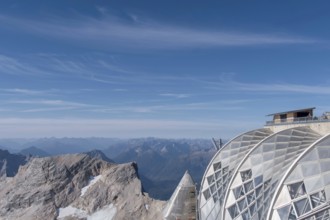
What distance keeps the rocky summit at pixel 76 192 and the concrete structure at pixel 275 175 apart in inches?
1483

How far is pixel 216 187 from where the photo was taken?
45375 millimetres

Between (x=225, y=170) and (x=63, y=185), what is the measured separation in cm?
6909

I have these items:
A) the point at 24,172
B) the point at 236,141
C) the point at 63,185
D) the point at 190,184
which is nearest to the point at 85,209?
the point at 63,185

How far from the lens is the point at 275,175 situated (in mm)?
31984

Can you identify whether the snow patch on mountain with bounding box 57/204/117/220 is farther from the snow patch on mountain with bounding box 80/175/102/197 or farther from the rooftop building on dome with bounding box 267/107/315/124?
the rooftop building on dome with bounding box 267/107/315/124

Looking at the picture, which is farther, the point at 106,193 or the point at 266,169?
the point at 106,193

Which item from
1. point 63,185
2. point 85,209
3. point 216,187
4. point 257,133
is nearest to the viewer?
point 216,187

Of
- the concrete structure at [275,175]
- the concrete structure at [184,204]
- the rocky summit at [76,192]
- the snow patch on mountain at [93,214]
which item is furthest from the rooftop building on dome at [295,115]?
the snow patch on mountain at [93,214]

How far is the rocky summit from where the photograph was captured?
88688mm

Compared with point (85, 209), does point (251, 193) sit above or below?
above

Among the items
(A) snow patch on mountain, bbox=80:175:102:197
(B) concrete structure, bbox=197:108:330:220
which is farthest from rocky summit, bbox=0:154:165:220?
(B) concrete structure, bbox=197:108:330:220

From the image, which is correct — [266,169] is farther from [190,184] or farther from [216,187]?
[190,184]

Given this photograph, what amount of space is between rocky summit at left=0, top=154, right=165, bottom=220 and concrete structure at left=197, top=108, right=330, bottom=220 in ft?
124

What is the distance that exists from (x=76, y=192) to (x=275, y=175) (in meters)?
78.8
